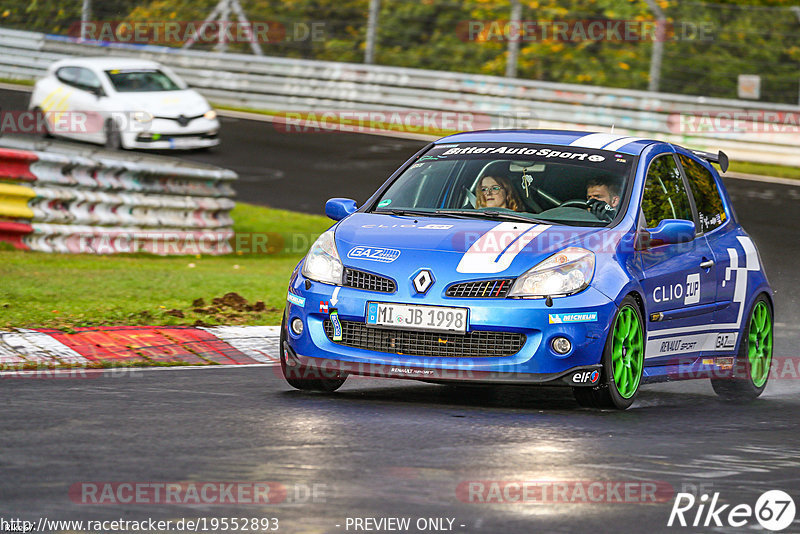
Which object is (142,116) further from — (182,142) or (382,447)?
(382,447)

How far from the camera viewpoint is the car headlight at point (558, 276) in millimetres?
8320

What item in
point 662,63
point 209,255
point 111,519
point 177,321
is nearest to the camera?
point 111,519

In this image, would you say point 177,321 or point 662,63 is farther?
point 662,63

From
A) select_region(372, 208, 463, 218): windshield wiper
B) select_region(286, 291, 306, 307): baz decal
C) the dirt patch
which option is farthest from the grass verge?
select_region(372, 208, 463, 218): windshield wiper

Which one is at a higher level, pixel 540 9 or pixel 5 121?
pixel 540 9

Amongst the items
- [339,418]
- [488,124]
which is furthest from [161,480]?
[488,124]

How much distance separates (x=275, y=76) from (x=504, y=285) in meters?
21.8

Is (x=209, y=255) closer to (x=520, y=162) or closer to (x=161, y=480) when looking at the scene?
(x=520, y=162)

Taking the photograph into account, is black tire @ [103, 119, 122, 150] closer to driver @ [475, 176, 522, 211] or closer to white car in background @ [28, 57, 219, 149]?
white car in background @ [28, 57, 219, 149]

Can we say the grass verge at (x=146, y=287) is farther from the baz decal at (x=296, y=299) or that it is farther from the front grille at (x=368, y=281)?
the front grille at (x=368, y=281)

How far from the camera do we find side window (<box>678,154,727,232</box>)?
10172 mm

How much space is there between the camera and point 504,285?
8320 millimetres

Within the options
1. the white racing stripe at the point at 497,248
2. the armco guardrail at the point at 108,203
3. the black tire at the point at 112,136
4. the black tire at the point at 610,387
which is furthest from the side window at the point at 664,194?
the black tire at the point at 112,136

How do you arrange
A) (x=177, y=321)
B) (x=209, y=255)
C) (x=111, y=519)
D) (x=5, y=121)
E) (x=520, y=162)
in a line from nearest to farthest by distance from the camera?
(x=111, y=519)
(x=520, y=162)
(x=177, y=321)
(x=209, y=255)
(x=5, y=121)
